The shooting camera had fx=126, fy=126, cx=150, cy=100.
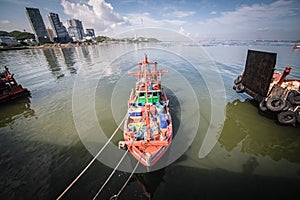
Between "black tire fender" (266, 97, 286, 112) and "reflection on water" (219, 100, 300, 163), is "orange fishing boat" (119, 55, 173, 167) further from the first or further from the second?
"black tire fender" (266, 97, 286, 112)

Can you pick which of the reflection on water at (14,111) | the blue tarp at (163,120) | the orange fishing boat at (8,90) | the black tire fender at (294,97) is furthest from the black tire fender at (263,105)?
the orange fishing boat at (8,90)

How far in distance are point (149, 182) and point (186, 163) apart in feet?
10.0

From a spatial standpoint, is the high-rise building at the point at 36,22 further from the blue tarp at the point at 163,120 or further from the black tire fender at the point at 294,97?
the black tire fender at the point at 294,97

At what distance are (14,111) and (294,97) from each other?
3269cm

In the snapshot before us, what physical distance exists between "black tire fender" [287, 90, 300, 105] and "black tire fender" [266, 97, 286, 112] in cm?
59

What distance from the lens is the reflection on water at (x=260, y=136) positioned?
10.3m

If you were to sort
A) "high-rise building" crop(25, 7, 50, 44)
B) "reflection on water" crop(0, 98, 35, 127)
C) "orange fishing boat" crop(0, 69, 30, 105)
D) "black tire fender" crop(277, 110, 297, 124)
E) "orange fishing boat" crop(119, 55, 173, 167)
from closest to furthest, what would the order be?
"orange fishing boat" crop(119, 55, 173, 167)
"black tire fender" crop(277, 110, 297, 124)
"reflection on water" crop(0, 98, 35, 127)
"orange fishing boat" crop(0, 69, 30, 105)
"high-rise building" crop(25, 7, 50, 44)

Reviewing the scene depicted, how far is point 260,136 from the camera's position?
12000 millimetres

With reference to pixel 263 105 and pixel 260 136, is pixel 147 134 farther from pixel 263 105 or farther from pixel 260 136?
pixel 263 105

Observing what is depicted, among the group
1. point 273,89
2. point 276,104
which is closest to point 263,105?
point 276,104

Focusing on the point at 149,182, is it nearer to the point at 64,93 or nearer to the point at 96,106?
the point at 96,106

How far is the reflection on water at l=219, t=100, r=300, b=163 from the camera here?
10.3 meters

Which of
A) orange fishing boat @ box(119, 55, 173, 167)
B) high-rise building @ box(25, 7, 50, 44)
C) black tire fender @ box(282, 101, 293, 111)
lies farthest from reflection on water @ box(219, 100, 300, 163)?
high-rise building @ box(25, 7, 50, 44)

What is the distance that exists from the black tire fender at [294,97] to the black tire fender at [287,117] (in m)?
1.01
